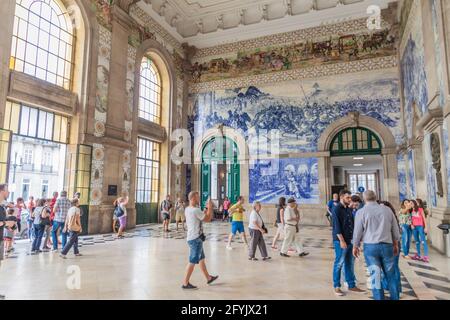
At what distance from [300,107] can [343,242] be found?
1117cm

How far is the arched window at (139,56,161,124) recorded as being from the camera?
14281 millimetres

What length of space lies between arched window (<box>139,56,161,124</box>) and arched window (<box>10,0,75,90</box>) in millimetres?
3929

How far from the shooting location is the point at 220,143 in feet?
53.1

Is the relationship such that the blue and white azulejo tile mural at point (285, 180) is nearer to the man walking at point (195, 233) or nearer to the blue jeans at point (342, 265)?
the blue jeans at point (342, 265)

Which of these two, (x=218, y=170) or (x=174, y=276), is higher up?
(x=218, y=170)

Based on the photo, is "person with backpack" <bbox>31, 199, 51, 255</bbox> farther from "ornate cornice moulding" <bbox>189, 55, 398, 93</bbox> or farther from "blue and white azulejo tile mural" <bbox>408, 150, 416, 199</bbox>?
"blue and white azulejo tile mural" <bbox>408, 150, 416, 199</bbox>

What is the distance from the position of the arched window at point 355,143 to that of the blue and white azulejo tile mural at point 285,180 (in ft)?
4.20

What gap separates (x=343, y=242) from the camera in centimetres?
421

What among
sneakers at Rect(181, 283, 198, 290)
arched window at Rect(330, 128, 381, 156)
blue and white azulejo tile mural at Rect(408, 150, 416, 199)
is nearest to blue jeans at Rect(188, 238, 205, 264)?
sneakers at Rect(181, 283, 198, 290)

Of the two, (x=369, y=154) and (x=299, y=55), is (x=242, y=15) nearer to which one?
(x=299, y=55)

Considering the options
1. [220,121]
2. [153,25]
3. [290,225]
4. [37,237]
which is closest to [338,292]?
[290,225]

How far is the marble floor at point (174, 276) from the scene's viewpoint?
4.13 m

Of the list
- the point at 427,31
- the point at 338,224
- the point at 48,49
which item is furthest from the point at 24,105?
the point at 427,31

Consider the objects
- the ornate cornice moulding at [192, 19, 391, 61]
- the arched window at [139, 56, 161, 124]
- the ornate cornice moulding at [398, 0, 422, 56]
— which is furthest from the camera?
the arched window at [139, 56, 161, 124]
